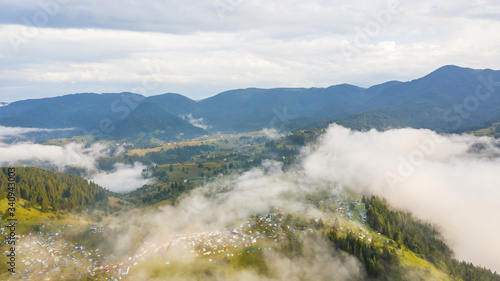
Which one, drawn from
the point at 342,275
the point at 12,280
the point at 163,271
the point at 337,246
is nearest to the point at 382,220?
the point at 337,246

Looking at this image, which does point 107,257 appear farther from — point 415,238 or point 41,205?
point 415,238

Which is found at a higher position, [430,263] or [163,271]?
[163,271]

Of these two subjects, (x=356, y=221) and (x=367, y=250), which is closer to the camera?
(x=367, y=250)

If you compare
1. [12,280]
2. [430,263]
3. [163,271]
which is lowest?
[430,263]

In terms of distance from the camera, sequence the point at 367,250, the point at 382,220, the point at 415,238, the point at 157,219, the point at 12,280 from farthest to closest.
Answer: the point at 157,219
the point at 382,220
the point at 415,238
the point at 367,250
the point at 12,280

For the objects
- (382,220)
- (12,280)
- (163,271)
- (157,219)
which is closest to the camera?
(12,280)

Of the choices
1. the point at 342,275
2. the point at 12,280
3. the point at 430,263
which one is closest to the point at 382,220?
the point at 430,263

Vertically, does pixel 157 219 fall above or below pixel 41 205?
below

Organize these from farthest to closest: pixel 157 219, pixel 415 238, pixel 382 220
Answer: pixel 157 219, pixel 382 220, pixel 415 238

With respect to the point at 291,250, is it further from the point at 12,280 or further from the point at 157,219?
the point at 12,280
